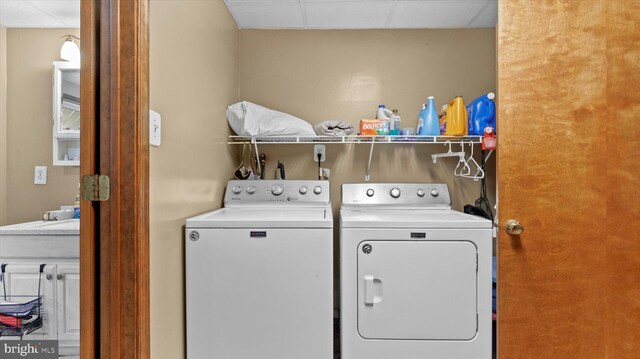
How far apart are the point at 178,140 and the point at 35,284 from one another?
3.69 feet

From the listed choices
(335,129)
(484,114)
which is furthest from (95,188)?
(484,114)

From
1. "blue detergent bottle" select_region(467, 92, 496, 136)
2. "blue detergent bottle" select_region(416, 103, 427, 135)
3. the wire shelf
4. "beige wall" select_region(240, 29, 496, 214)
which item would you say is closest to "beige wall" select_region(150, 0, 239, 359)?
the wire shelf

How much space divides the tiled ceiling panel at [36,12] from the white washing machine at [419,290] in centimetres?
219

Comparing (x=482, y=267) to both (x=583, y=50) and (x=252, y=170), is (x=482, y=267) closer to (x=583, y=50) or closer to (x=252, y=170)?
(x=583, y=50)

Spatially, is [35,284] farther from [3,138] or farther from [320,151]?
[320,151]

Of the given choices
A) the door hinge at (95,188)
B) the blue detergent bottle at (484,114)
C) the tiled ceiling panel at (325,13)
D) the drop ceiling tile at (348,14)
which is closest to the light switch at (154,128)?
the door hinge at (95,188)

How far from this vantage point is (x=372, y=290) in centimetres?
147

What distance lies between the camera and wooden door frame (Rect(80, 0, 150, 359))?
1.10m

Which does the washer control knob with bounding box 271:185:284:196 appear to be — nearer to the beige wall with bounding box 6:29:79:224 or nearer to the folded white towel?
the folded white towel

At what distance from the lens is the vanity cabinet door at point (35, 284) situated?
166 cm

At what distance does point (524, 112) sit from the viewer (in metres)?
1.32

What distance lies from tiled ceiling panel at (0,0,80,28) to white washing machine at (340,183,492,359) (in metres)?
2.19

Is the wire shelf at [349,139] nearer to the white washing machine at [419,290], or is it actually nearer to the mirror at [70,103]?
the white washing machine at [419,290]

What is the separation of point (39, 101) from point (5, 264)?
0.96m
